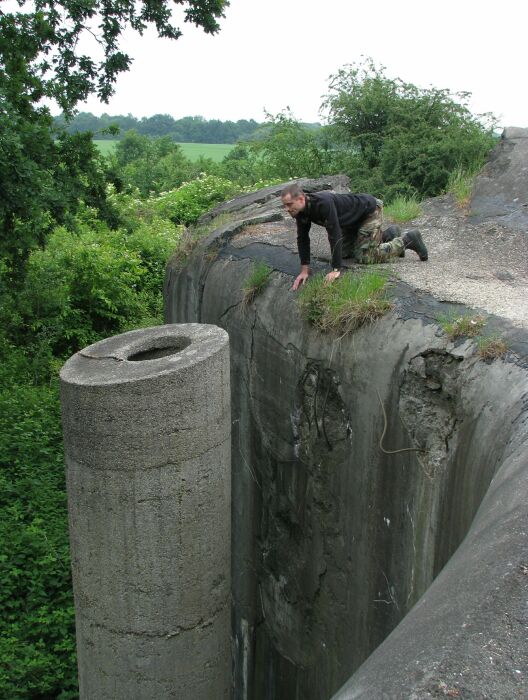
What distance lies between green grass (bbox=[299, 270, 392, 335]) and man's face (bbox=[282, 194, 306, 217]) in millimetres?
440

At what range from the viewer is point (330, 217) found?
4766 millimetres

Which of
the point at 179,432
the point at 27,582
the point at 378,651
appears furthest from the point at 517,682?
the point at 27,582

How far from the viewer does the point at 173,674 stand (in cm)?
416

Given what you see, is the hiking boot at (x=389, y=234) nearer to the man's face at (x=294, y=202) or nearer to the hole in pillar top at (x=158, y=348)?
the man's face at (x=294, y=202)

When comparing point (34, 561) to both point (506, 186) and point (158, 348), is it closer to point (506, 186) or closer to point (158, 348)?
point (158, 348)

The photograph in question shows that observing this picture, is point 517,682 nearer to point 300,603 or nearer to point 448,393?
point 448,393

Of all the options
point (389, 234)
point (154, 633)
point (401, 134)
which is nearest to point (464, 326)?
point (389, 234)

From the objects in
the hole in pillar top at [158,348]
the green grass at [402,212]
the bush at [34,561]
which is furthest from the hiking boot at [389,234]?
the bush at [34,561]

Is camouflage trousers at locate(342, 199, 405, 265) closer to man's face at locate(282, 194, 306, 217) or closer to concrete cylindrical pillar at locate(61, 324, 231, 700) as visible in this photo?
man's face at locate(282, 194, 306, 217)

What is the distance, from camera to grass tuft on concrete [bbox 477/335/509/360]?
3.49 m

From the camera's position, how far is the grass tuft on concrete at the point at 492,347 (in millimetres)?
3488

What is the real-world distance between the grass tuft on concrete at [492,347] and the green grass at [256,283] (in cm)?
207

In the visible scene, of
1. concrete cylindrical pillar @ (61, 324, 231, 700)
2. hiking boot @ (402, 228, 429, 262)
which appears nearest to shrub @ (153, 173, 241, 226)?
hiking boot @ (402, 228, 429, 262)

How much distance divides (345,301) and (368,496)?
1079 millimetres
